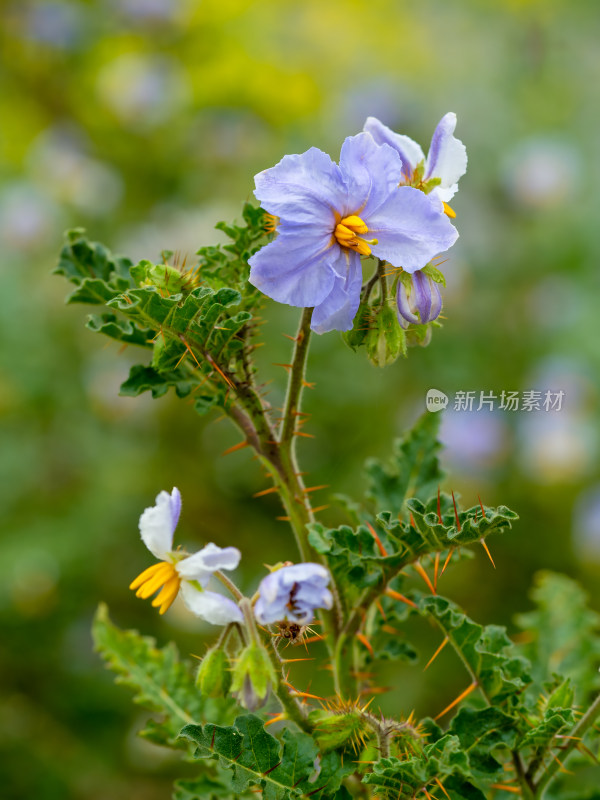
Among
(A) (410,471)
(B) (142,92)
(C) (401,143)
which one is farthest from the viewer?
(B) (142,92)

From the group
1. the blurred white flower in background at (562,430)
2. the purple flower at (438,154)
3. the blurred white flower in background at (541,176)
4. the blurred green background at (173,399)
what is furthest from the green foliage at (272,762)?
the blurred white flower in background at (541,176)

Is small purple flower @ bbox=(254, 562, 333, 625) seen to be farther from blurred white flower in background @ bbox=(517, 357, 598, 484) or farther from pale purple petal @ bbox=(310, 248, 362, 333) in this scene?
blurred white flower in background @ bbox=(517, 357, 598, 484)

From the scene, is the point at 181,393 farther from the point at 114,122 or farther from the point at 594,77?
the point at 594,77

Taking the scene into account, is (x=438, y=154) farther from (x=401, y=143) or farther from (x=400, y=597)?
(x=400, y=597)

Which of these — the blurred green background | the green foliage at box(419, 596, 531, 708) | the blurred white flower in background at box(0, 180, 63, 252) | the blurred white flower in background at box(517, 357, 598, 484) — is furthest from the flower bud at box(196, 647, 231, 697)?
the blurred white flower in background at box(0, 180, 63, 252)

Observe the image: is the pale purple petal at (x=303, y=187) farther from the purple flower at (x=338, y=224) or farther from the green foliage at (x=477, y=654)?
the green foliage at (x=477, y=654)

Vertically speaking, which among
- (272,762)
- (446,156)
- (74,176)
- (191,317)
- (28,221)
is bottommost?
(272,762)

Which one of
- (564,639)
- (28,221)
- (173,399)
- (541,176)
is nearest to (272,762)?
(564,639)

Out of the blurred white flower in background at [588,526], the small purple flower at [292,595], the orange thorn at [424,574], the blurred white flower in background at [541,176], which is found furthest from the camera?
the blurred white flower in background at [541,176]
